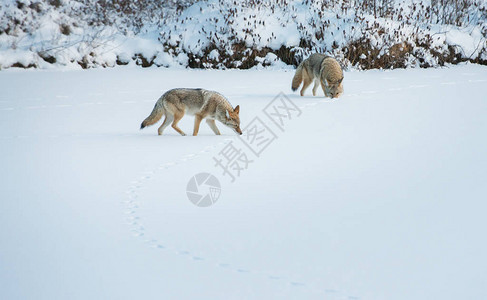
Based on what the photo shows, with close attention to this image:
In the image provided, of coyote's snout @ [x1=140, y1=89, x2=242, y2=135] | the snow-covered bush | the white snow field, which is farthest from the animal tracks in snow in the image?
the snow-covered bush

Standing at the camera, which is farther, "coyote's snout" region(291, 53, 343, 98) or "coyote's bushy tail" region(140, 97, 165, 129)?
"coyote's snout" region(291, 53, 343, 98)

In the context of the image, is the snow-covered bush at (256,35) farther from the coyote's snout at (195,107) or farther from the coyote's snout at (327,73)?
the coyote's snout at (195,107)

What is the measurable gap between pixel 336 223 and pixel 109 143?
4023 millimetres

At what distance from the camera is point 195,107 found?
8336mm

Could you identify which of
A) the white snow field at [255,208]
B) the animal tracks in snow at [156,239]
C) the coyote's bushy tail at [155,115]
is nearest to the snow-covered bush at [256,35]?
the white snow field at [255,208]

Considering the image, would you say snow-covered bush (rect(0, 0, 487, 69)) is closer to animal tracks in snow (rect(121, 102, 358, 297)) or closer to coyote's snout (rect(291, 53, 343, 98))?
coyote's snout (rect(291, 53, 343, 98))

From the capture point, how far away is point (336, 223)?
4.84 m

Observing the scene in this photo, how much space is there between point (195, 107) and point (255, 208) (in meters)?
3.36

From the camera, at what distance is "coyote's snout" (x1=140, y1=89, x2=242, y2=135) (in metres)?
8.28

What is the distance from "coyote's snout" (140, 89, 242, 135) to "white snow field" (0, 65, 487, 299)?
0.28 m

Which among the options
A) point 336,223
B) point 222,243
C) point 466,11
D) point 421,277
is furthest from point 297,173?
point 466,11

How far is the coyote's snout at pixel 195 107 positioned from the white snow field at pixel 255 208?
281mm

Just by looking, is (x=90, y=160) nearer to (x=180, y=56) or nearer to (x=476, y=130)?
(x=476, y=130)

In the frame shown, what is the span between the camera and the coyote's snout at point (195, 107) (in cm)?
828
